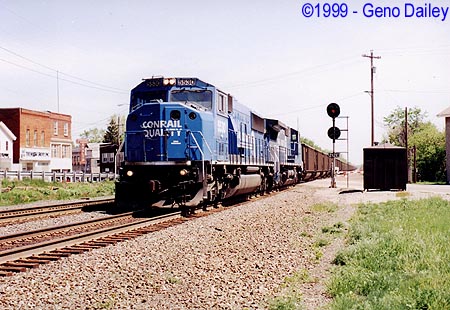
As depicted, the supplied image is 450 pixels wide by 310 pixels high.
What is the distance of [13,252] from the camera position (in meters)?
9.12

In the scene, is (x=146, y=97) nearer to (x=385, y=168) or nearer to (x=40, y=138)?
(x=385, y=168)

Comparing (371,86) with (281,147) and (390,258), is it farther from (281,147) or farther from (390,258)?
(390,258)

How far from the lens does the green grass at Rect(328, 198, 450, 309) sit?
5465 millimetres

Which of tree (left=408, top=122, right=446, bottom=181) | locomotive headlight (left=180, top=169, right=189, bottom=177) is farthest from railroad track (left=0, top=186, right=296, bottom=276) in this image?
tree (left=408, top=122, right=446, bottom=181)

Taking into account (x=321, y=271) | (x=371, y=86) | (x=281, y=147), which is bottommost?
(x=321, y=271)

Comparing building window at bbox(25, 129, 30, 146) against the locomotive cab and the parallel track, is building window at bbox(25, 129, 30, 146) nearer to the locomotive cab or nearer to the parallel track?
the locomotive cab

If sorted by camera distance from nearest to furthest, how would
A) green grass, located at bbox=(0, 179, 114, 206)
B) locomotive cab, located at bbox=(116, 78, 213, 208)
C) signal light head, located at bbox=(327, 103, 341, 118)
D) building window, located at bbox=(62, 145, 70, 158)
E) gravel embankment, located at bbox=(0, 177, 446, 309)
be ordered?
gravel embankment, located at bbox=(0, 177, 446, 309) → locomotive cab, located at bbox=(116, 78, 213, 208) → green grass, located at bbox=(0, 179, 114, 206) → signal light head, located at bbox=(327, 103, 341, 118) → building window, located at bbox=(62, 145, 70, 158)

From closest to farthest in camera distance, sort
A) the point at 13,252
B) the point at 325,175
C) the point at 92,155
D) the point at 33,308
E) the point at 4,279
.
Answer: the point at 33,308
the point at 4,279
the point at 13,252
the point at 325,175
the point at 92,155

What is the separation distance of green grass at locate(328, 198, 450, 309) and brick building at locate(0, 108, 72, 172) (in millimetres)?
46937

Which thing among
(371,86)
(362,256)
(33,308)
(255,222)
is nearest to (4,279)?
(33,308)

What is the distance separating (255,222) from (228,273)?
617 centimetres

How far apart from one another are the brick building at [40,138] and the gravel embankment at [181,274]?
149 feet

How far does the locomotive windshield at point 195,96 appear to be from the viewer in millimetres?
16484

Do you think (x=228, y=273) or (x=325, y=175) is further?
(x=325, y=175)
